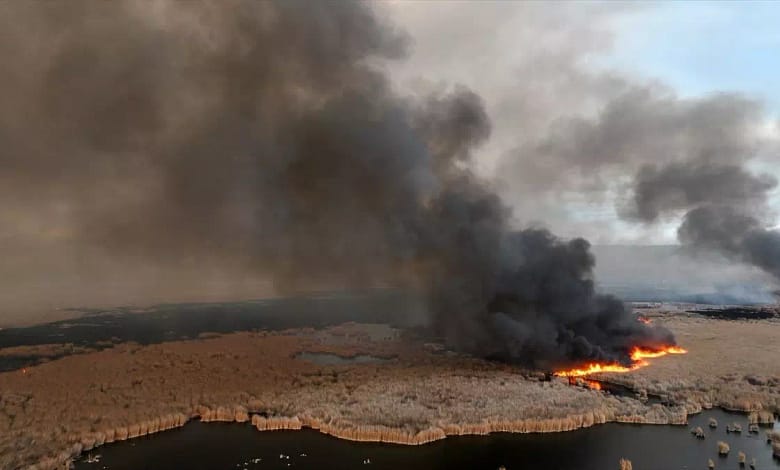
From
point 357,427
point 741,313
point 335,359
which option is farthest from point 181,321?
point 741,313

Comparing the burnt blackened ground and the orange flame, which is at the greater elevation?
the orange flame

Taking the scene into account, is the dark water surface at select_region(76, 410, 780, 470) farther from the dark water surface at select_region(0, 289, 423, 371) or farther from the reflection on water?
the dark water surface at select_region(0, 289, 423, 371)

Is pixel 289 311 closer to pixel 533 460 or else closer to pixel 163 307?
pixel 163 307

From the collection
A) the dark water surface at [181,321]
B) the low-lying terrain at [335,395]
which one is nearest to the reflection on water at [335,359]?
the low-lying terrain at [335,395]

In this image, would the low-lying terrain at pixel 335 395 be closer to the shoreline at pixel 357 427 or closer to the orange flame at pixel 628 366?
the shoreline at pixel 357 427

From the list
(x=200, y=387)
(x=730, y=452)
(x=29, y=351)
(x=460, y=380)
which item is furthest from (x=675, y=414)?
(x=29, y=351)

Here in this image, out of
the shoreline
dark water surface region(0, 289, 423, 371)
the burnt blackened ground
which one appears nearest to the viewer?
the shoreline

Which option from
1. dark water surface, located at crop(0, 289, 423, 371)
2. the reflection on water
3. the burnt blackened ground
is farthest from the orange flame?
the burnt blackened ground
